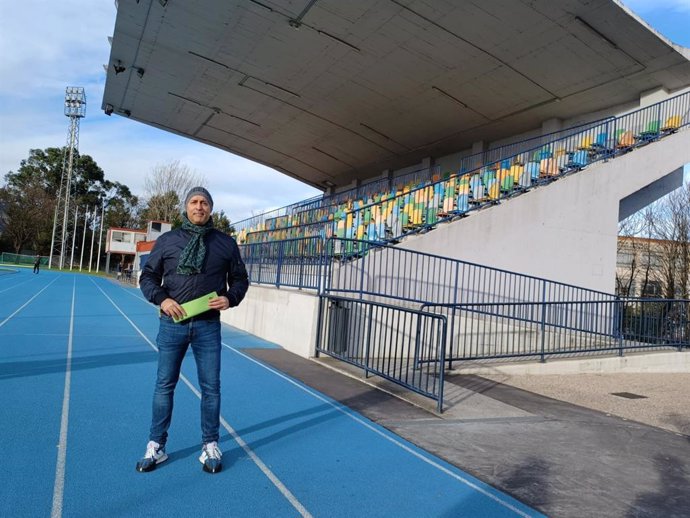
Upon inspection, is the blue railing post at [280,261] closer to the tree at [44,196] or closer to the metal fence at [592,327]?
the metal fence at [592,327]

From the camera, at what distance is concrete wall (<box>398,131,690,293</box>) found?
14117 millimetres

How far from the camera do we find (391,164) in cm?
2911

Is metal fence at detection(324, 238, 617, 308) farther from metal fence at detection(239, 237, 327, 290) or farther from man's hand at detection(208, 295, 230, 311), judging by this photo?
man's hand at detection(208, 295, 230, 311)

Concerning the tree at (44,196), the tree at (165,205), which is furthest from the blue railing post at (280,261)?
the tree at (44,196)

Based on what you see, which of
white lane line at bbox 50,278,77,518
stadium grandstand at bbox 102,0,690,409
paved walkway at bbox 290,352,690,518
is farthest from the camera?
stadium grandstand at bbox 102,0,690,409

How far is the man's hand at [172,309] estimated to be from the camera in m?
3.88

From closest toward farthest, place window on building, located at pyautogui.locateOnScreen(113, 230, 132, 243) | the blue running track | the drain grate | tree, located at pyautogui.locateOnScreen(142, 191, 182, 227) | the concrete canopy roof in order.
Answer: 1. the blue running track
2. the drain grate
3. the concrete canopy roof
4. tree, located at pyautogui.locateOnScreen(142, 191, 182, 227)
5. window on building, located at pyautogui.locateOnScreen(113, 230, 132, 243)

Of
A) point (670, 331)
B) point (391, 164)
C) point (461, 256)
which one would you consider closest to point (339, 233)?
point (461, 256)

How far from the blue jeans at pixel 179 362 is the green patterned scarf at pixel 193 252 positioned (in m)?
0.39

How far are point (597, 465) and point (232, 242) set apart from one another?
12.7 ft

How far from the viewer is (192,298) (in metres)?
4.02

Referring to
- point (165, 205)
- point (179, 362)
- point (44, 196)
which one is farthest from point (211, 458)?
point (44, 196)

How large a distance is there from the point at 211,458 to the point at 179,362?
78cm

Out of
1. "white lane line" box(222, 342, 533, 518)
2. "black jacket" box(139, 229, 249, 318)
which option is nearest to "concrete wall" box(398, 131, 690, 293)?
"white lane line" box(222, 342, 533, 518)
